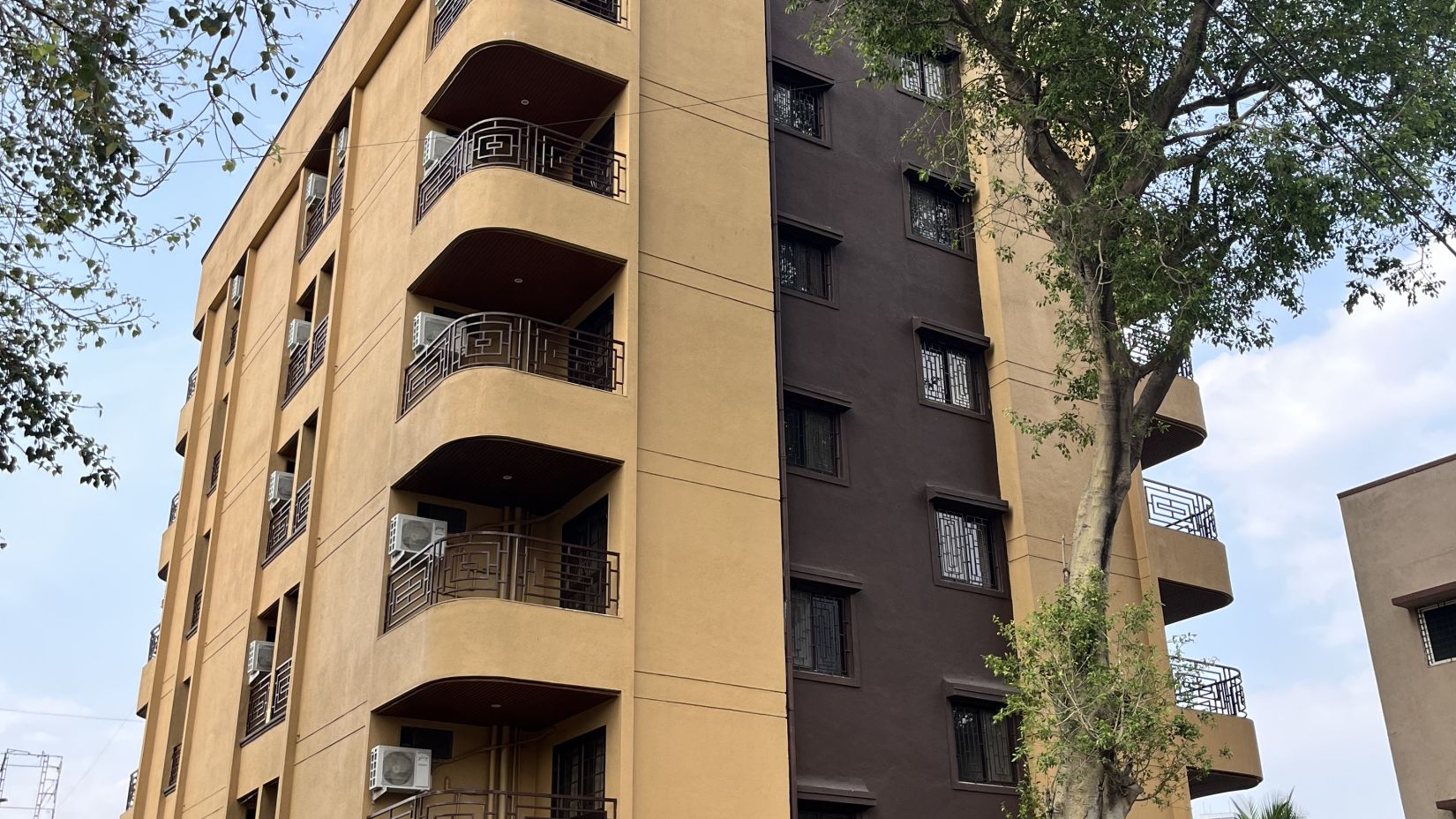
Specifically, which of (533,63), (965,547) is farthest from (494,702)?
(533,63)

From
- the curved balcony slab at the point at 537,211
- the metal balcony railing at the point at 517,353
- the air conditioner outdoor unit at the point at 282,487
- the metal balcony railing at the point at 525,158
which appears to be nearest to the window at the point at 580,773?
the metal balcony railing at the point at 517,353

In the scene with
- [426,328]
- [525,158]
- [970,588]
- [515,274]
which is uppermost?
[525,158]

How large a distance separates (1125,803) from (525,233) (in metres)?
9.50

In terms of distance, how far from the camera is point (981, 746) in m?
19.0

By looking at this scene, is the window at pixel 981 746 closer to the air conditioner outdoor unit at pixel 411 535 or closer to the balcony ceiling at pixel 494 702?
the balcony ceiling at pixel 494 702

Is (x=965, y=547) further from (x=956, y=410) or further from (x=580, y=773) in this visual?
(x=580, y=773)

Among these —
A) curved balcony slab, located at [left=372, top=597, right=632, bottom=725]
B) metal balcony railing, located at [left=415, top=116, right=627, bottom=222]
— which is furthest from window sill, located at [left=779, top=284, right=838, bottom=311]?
curved balcony slab, located at [left=372, top=597, right=632, bottom=725]

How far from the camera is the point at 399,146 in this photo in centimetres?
2080

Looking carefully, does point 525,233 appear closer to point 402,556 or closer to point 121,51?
point 402,556

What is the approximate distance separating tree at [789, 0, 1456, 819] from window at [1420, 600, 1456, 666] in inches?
288

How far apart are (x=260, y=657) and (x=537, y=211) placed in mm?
8738

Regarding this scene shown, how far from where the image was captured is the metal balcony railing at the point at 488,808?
51.1 ft

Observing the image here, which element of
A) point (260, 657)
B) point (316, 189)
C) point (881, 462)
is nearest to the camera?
point (881, 462)

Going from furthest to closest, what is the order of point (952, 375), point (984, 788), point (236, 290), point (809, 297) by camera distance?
point (236, 290) → point (952, 375) → point (809, 297) → point (984, 788)
